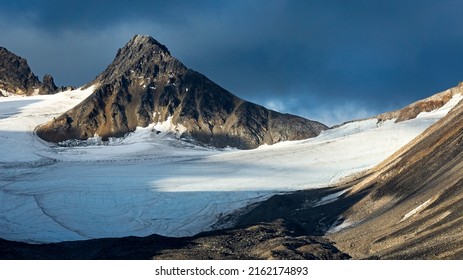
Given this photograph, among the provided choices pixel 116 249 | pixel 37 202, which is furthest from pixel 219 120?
pixel 116 249

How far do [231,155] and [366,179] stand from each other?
119 feet

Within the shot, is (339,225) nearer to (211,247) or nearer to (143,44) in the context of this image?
(211,247)

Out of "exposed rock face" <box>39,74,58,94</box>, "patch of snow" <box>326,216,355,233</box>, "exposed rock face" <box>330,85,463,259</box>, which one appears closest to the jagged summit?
"exposed rock face" <box>39,74,58,94</box>

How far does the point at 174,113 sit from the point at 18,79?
58.4m

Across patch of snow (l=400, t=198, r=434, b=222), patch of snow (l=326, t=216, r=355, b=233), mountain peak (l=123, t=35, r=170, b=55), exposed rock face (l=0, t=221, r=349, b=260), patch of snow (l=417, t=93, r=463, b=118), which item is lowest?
exposed rock face (l=0, t=221, r=349, b=260)

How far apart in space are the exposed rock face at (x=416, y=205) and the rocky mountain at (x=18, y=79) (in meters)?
118

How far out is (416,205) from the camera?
44688mm

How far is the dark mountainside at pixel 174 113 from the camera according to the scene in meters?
122

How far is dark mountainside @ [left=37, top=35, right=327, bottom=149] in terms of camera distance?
122 metres

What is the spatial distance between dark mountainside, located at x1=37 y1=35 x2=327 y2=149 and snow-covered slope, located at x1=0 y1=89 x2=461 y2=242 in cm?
436

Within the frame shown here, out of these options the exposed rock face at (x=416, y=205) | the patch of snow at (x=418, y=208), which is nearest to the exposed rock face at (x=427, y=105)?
the exposed rock face at (x=416, y=205)

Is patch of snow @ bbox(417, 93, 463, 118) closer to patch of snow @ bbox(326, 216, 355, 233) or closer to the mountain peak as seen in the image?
patch of snow @ bbox(326, 216, 355, 233)

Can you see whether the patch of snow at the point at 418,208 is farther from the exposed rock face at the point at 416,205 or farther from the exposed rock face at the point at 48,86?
the exposed rock face at the point at 48,86

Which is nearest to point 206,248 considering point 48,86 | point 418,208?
point 418,208
